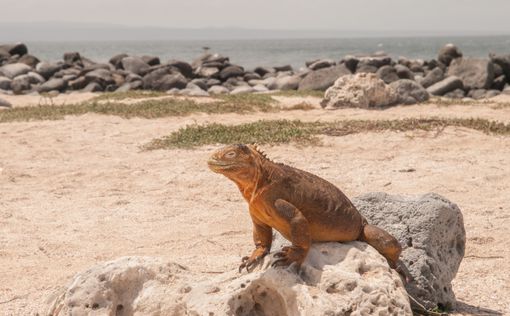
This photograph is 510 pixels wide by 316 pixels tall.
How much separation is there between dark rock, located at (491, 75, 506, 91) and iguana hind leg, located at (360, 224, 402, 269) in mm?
21983

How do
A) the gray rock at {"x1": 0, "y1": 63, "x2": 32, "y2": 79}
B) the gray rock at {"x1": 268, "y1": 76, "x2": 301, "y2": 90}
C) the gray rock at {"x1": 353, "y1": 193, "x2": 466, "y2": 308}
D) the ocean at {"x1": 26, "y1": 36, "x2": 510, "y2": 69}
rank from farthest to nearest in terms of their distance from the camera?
1. the ocean at {"x1": 26, "y1": 36, "x2": 510, "y2": 69}
2. the gray rock at {"x1": 0, "y1": 63, "x2": 32, "y2": 79}
3. the gray rock at {"x1": 268, "y1": 76, "x2": 301, "y2": 90}
4. the gray rock at {"x1": 353, "y1": 193, "x2": 466, "y2": 308}

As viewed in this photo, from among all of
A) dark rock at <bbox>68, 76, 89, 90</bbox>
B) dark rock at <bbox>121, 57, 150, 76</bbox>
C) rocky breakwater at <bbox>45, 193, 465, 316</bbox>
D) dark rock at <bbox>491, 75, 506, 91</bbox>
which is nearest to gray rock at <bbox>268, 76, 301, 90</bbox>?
dark rock at <bbox>121, 57, 150, 76</bbox>

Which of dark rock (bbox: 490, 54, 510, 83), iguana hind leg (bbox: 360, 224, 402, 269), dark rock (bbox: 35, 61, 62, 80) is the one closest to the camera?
iguana hind leg (bbox: 360, 224, 402, 269)

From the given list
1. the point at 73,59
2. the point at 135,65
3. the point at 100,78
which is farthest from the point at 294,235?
the point at 73,59

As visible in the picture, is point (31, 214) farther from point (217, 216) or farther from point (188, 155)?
point (188, 155)

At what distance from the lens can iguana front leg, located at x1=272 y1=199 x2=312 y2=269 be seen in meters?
3.64

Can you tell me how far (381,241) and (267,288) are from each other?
2.78 feet

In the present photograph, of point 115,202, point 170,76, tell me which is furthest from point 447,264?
point 170,76

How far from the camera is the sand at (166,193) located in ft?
19.7

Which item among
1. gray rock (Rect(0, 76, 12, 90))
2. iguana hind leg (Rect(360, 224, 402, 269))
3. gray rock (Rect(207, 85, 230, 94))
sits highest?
iguana hind leg (Rect(360, 224, 402, 269))

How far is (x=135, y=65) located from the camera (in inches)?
1155

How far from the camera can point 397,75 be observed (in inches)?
957

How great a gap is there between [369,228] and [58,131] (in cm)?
1009

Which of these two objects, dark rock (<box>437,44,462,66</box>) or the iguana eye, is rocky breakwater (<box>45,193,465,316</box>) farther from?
dark rock (<box>437,44,462,66</box>)
